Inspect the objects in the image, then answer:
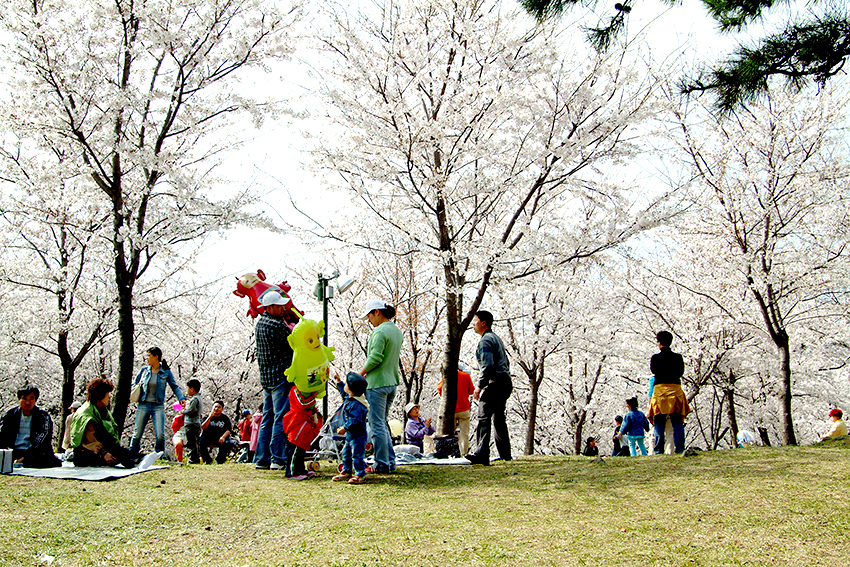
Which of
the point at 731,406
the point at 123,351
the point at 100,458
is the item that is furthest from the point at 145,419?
the point at 731,406

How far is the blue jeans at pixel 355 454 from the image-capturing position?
19.6ft

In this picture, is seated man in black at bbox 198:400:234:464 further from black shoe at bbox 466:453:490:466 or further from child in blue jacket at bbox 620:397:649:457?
child in blue jacket at bbox 620:397:649:457

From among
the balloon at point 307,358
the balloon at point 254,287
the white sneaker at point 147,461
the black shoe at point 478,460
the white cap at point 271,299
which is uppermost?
the balloon at point 254,287

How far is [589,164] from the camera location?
35.0 ft

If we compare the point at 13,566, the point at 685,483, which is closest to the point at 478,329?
the point at 685,483

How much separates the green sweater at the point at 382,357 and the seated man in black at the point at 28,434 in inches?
155

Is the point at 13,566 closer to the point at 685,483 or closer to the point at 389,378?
the point at 389,378

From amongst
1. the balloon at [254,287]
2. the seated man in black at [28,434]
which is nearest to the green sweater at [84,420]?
the seated man in black at [28,434]

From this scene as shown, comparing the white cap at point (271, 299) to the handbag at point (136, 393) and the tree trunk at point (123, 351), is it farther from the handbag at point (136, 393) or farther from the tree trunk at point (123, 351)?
the tree trunk at point (123, 351)

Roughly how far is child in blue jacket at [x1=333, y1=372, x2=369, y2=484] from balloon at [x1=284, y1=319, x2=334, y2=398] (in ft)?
0.95

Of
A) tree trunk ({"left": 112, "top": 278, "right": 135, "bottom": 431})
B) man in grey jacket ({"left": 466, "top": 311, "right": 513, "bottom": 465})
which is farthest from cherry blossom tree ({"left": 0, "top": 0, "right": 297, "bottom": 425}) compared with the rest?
man in grey jacket ({"left": 466, "top": 311, "right": 513, "bottom": 465})

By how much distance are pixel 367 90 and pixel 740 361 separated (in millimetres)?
15132

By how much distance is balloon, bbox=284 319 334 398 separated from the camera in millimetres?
6191

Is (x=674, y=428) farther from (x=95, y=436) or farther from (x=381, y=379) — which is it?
(x=95, y=436)
